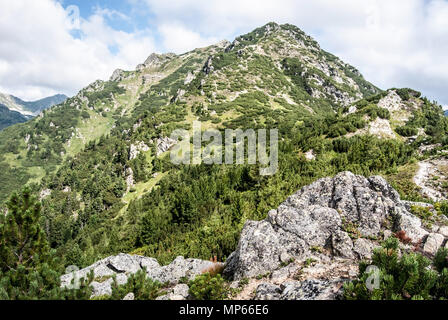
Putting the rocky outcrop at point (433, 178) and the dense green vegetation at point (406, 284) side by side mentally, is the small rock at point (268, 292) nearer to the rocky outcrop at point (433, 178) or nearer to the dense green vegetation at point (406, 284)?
the dense green vegetation at point (406, 284)

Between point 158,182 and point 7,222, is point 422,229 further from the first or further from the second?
point 158,182

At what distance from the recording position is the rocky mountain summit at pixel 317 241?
11273 millimetres

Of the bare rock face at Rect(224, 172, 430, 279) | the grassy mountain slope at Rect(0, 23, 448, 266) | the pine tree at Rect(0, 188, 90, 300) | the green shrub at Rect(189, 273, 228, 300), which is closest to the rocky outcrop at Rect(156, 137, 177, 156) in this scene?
the grassy mountain slope at Rect(0, 23, 448, 266)

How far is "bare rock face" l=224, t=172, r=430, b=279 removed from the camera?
13.1 meters

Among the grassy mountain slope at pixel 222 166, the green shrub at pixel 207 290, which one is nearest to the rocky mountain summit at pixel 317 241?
the green shrub at pixel 207 290

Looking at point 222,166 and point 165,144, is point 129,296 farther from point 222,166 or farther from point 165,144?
point 165,144

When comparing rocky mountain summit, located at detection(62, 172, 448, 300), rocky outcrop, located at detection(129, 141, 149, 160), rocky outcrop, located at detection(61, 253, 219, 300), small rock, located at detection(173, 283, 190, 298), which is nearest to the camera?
rocky mountain summit, located at detection(62, 172, 448, 300)

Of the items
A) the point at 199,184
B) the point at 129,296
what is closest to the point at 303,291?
the point at 129,296

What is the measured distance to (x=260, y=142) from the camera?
8581cm

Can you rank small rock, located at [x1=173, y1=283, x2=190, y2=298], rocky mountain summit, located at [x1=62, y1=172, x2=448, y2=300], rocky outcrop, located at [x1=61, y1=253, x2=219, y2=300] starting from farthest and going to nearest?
rocky outcrop, located at [x1=61, y1=253, x2=219, y2=300]
small rock, located at [x1=173, y1=283, x2=190, y2=298]
rocky mountain summit, located at [x1=62, y1=172, x2=448, y2=300]

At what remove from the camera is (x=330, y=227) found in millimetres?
14508

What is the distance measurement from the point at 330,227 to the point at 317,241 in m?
1.39

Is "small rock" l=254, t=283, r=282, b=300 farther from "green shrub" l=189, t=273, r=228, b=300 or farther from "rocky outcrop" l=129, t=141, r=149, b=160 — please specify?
"rocky outcrop" l=129, t=141, r=149, b=160
